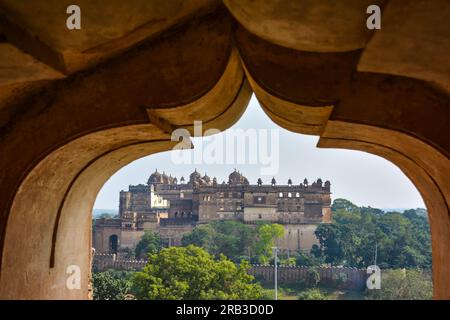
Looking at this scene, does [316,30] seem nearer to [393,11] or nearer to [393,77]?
[393,11]

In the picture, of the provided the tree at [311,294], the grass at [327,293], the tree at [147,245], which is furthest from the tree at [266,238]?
the tree at [147,245]

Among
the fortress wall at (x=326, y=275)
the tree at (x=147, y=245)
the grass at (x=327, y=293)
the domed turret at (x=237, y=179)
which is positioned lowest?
the grass at (x=327, y=293)

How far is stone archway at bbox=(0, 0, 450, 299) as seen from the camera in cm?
215

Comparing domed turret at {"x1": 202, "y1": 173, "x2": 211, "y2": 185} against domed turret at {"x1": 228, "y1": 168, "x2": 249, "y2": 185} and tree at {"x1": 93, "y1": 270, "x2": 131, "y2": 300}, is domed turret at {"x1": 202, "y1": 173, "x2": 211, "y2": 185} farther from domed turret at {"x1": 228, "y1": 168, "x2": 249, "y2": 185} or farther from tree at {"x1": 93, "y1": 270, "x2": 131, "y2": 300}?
tree at {"x1": 93, "y1": 270, "x2": 131, "y2": 300}

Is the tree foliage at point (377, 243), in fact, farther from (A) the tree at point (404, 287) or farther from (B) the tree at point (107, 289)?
(B) the tree at point (107, 289)

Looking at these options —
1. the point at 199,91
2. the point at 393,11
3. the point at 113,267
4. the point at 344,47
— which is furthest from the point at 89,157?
the point at 113,267

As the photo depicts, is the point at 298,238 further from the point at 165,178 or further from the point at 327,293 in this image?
the point at 165,178

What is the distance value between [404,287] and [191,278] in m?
13.7

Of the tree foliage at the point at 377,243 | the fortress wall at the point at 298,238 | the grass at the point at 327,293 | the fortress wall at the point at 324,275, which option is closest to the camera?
the grass at the point at 327,293

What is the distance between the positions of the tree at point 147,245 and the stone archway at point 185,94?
111 ft

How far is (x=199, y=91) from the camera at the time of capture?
2.59m

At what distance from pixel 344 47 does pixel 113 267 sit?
34.8 metres

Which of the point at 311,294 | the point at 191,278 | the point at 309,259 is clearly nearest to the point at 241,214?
the point at 309,259

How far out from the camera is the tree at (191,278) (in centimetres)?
1938
